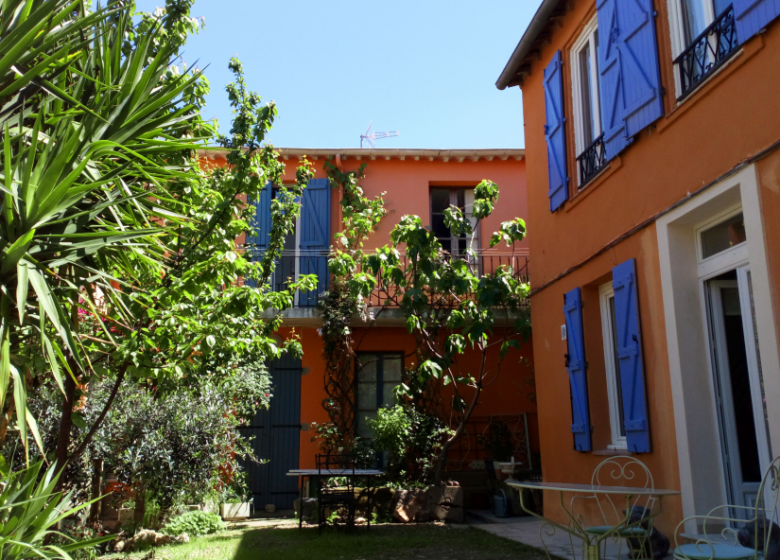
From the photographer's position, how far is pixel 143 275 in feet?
18.7

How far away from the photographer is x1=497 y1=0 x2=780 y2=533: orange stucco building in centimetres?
386

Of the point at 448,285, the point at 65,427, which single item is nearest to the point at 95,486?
the point at 65,427

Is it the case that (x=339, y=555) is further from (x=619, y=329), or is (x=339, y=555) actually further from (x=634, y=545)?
(x=619, y=329)

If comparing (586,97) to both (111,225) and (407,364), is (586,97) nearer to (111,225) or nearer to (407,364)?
(111,225)

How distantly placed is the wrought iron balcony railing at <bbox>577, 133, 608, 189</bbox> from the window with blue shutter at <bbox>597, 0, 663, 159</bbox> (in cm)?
24

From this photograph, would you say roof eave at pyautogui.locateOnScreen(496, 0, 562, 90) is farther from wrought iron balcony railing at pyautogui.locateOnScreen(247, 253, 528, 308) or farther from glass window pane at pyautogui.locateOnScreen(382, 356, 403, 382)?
glass window pane at pyautogui.locateOnScreen(382, 356, 403, 382)

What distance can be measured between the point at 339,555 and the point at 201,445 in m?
1.90

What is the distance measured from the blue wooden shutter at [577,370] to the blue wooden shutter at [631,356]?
0.63 m

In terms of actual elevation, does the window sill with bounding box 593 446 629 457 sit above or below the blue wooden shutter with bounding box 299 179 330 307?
below

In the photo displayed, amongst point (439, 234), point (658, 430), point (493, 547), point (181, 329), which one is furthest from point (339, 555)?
point (439, 234)

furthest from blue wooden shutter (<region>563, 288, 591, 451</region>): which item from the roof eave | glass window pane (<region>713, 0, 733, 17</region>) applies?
the roof eave

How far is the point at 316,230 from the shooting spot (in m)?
10.9

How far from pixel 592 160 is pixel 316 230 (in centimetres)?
568

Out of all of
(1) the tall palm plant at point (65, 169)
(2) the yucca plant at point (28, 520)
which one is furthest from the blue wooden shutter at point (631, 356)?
(2) the yucca plant at point (28, 520)
